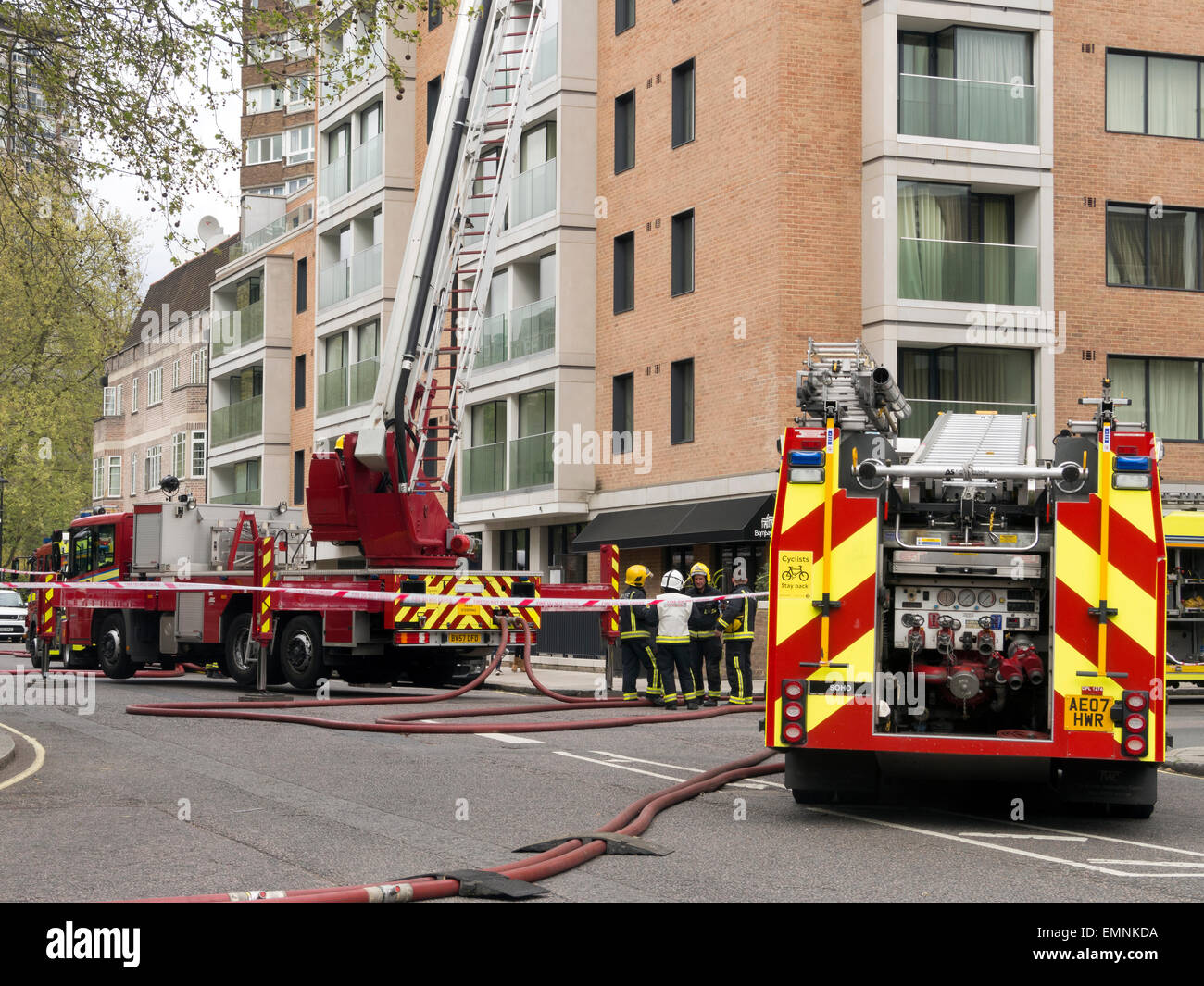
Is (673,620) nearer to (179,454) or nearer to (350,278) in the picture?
(350,278)

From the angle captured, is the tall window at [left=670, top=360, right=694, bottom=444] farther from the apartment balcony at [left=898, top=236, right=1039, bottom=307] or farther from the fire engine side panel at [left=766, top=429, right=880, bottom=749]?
the fire engine side panel at [left=766, top=429, right=880, bottom=749]

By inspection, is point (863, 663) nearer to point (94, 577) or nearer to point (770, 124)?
point (94, 577)

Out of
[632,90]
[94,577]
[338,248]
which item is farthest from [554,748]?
[338,248]

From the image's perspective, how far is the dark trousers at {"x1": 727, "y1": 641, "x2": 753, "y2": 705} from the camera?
65.0 ft

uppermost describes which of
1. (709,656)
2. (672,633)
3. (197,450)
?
(197,450)

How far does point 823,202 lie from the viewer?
28422mm

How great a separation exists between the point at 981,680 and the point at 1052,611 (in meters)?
0.72

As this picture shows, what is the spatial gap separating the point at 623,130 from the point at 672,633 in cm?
1753

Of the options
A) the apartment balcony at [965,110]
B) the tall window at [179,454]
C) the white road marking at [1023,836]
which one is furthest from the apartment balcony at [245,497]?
the white road marking at [1023,836]

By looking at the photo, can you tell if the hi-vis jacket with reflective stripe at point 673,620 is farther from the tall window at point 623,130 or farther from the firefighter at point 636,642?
the tall window at point 623,130

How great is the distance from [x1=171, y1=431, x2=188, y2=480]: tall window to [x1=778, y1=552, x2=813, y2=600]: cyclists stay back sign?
52.4 metres

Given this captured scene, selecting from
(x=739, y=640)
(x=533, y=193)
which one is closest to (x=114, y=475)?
(x=533, y=193)

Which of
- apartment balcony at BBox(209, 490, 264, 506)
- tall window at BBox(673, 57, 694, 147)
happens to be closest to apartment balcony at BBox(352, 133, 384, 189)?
apartment balcony at BBox(209, 490, 264, 506)

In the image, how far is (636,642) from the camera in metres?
19.8
